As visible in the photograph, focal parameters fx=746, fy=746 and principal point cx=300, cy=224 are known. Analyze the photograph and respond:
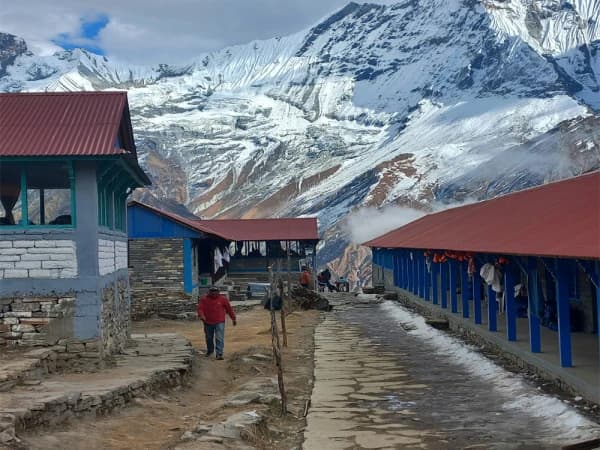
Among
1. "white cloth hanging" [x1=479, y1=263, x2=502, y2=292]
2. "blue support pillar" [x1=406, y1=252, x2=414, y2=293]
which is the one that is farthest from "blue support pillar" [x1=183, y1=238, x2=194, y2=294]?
"white cloth hanging" [x1=479, y1=263, x2=502, y2=292]

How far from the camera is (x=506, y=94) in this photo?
128875 millimetres

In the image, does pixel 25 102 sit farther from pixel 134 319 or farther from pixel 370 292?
pixel 370 292

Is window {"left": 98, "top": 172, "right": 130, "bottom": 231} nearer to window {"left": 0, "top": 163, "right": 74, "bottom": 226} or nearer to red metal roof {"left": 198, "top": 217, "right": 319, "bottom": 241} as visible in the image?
window {"left": 0, "top": 163, "right": 74, "bottom": 226}

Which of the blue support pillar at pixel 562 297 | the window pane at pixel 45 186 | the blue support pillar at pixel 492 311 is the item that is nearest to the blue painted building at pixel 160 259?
the window pane at pixel 45 186

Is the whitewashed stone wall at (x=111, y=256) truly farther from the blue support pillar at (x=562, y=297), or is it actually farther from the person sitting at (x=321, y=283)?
the person sitting at (x=321, y=283)

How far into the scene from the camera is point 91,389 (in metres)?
8.73

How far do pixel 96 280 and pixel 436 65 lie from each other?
155102mm

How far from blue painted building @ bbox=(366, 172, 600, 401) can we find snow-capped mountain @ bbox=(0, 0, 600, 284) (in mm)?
59058

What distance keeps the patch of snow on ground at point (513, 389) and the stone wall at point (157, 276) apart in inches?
325

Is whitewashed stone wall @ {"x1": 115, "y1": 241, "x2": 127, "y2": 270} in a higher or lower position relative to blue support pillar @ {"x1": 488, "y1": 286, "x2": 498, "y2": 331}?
higher

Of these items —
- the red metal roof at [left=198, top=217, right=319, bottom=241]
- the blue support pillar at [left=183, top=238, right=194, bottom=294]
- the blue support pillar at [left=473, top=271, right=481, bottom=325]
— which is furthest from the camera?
the red metal roof at [left=198, top=217, right=319, bottom=241]

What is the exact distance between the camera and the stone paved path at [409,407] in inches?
299

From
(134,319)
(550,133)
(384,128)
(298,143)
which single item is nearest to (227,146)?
(298,143)

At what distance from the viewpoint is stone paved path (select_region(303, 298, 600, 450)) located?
7605mm
